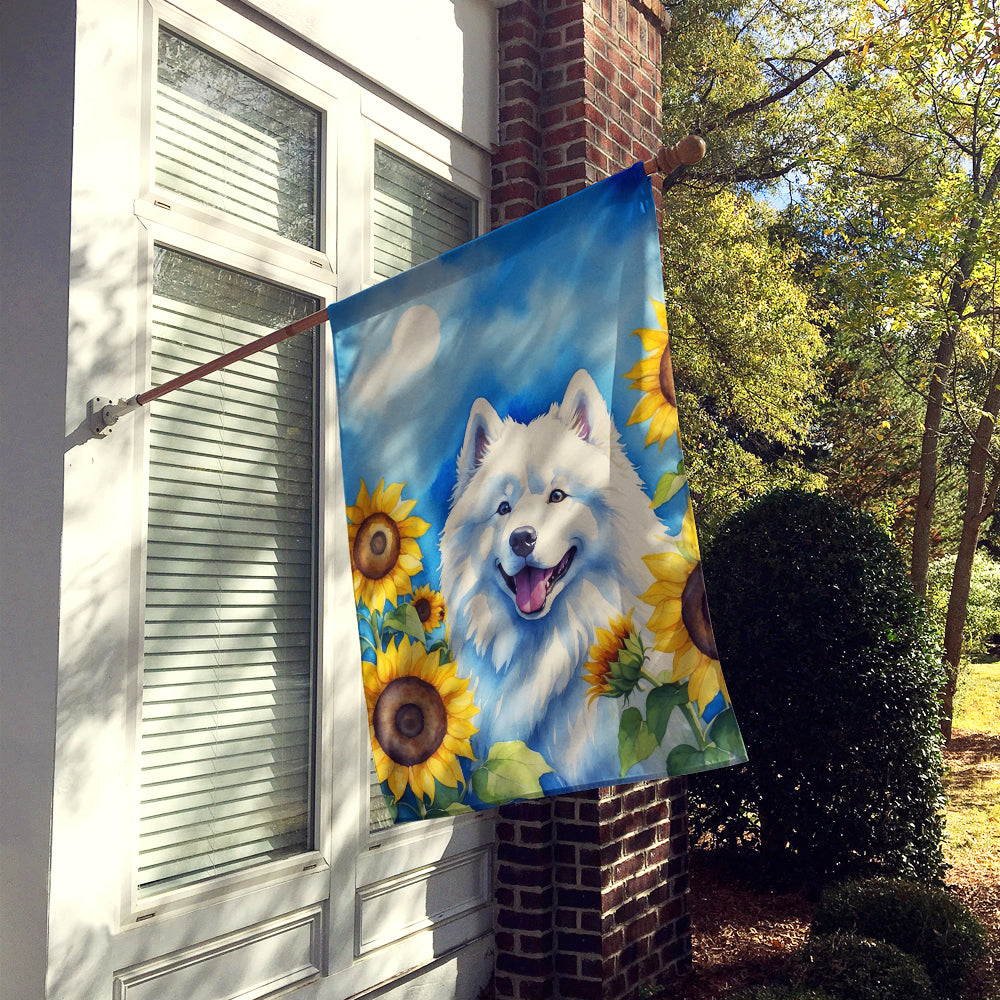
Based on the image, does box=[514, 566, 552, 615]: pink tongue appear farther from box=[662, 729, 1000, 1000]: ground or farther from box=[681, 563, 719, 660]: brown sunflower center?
box=[662, 729, 1000, 1000]: ground

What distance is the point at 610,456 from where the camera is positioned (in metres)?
2.38

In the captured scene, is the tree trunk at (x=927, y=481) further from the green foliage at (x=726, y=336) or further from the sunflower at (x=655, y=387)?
the sunflower at (x=655, y=387)

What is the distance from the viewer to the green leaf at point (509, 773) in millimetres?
2295

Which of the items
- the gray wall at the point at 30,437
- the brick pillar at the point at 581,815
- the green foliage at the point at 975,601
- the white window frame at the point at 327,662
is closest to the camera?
the gray wall at the point at 30,437

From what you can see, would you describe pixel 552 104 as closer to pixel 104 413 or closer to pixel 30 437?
pixel 104 413

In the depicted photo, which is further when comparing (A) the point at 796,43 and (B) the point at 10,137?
(A) the point at 796,43

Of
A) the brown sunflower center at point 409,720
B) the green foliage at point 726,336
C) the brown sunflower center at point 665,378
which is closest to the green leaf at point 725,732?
the brown sunflower center at point 409,720

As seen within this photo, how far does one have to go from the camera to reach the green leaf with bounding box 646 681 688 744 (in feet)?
7.65

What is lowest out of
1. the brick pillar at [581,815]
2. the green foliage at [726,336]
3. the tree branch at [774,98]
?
the brick pillar at [581,815]

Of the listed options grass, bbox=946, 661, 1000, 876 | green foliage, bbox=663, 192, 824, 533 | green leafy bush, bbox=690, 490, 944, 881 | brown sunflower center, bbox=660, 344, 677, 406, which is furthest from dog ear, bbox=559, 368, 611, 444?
green foliage, bbox=663, 192, 824, 533

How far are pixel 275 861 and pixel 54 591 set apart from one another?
1.24 metres

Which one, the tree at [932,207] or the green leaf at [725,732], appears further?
the tree at [932,207]

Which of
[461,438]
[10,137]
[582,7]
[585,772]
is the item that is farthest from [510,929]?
[582,7]

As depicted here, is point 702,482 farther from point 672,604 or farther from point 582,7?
point 672,604
